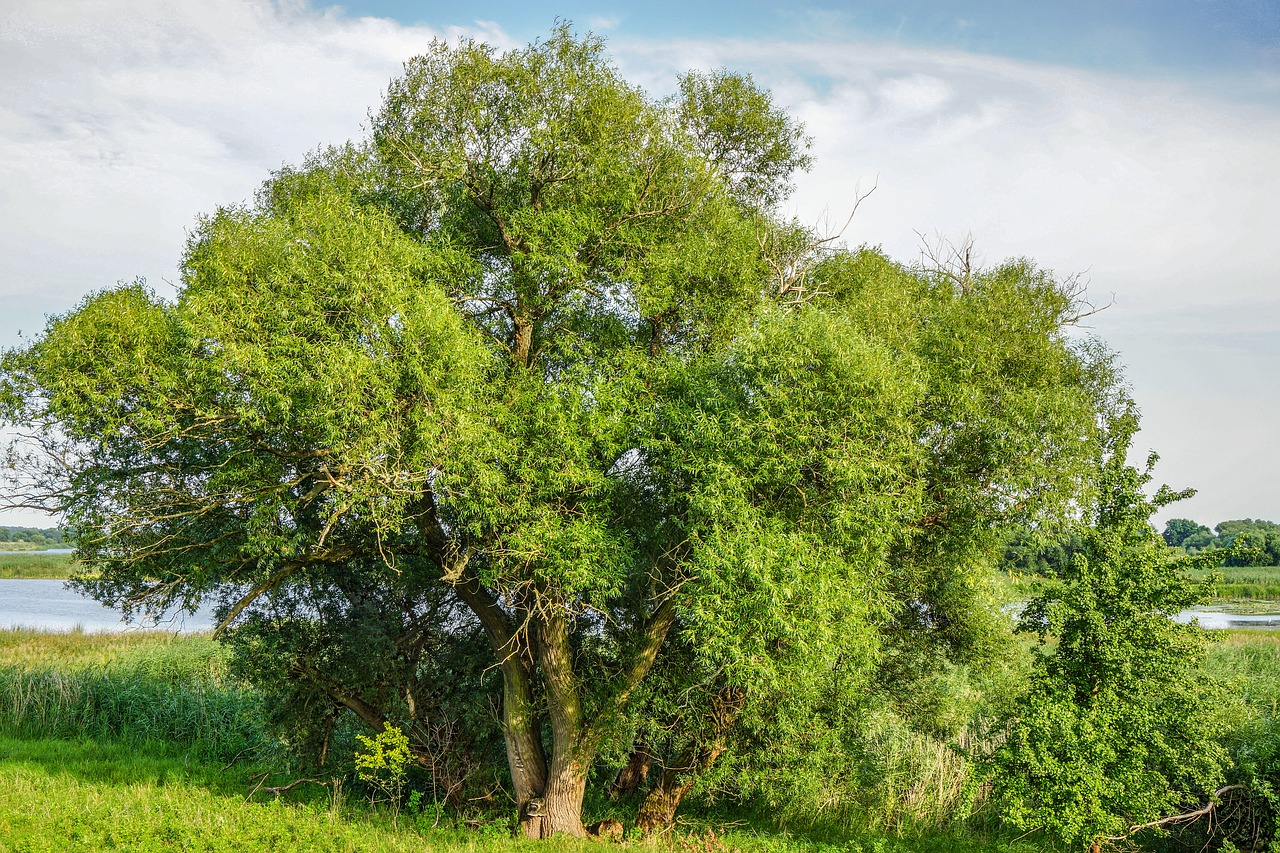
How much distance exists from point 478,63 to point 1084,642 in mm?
14829

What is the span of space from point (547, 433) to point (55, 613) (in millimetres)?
51940

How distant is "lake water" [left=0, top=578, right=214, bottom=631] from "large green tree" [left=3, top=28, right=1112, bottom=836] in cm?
2174

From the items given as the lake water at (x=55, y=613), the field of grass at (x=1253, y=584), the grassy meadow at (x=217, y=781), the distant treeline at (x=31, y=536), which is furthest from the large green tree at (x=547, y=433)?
the distant treeline at (x=31, y=536)

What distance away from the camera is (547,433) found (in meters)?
13.8

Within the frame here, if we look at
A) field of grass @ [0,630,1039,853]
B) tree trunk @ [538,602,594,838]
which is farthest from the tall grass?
tree trunk @ [538,602,594,838]

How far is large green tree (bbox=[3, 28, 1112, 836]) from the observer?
1289 cm

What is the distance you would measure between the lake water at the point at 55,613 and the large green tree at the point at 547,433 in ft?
71.3

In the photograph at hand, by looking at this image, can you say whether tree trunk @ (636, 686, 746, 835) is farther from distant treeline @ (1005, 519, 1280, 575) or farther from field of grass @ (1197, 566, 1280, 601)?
field of grass @ (1197, 566, 1280, 601)

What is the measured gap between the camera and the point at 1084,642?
45.2 feet

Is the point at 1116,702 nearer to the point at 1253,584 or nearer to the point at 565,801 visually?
the point at 565,801

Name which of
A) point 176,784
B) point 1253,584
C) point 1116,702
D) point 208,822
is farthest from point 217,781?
point 1253,584

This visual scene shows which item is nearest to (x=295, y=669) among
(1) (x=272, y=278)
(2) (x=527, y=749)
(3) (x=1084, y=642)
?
(2) (x=527, y=749)

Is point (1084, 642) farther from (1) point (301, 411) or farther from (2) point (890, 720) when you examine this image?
(1) point (301, 411)

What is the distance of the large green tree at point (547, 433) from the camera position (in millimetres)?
12891
